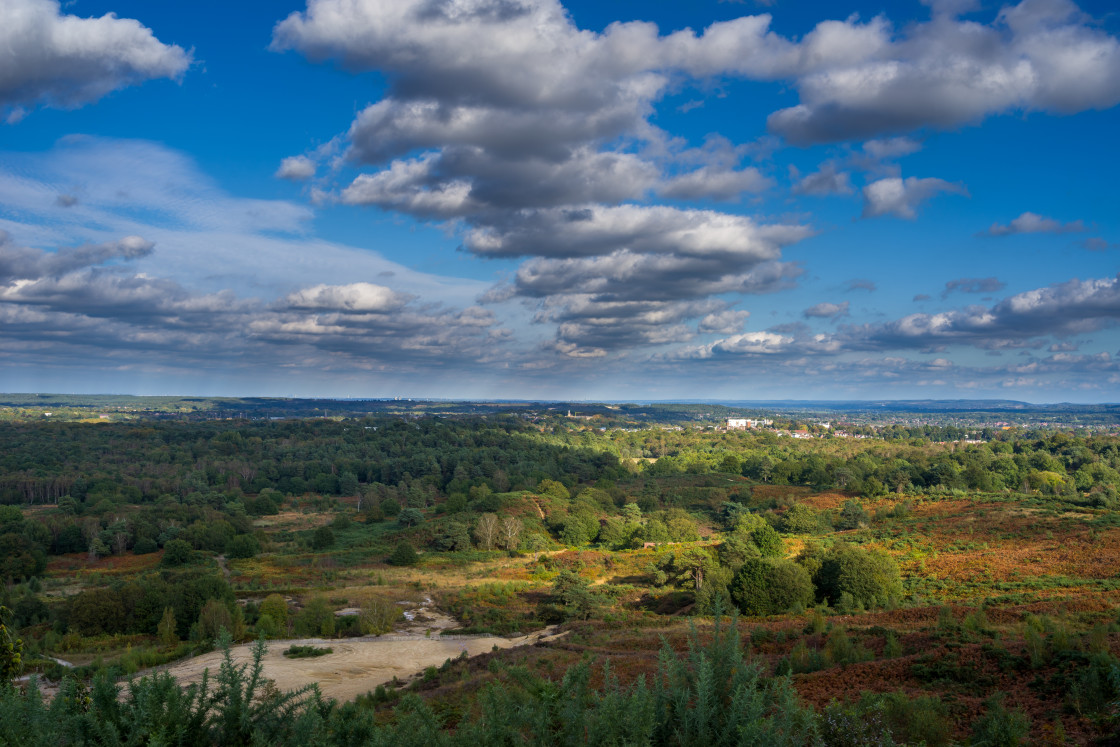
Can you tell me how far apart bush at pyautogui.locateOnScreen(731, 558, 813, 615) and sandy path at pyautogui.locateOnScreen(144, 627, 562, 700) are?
1078cm

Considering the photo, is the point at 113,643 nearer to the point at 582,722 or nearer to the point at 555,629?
the point at 555,629

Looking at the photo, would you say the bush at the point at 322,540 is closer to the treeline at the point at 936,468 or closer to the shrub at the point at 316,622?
the shrub at the point at 316,622

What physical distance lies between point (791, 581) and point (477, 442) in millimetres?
107033

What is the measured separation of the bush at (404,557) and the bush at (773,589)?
3215cm

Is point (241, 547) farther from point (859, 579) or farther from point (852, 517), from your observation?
point (852, 517)

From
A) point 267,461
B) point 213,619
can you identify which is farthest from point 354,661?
point 267,461

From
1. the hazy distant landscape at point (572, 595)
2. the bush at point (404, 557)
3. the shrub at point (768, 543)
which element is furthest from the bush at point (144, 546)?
the shrub at point (768, 543)

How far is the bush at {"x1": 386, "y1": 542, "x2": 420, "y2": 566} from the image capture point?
185 feet

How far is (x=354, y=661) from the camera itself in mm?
26750

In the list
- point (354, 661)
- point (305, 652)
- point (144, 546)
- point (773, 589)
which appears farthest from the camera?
point (144, 546)

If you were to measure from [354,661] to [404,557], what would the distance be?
3049cm

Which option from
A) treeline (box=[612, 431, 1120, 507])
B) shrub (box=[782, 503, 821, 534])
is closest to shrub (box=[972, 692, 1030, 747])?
shrub (box=[782, 503, 821, 534])

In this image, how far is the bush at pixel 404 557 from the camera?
56.3m

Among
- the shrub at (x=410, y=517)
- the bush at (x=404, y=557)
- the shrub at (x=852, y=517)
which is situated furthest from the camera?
the shrub at (x=410, y=517)
